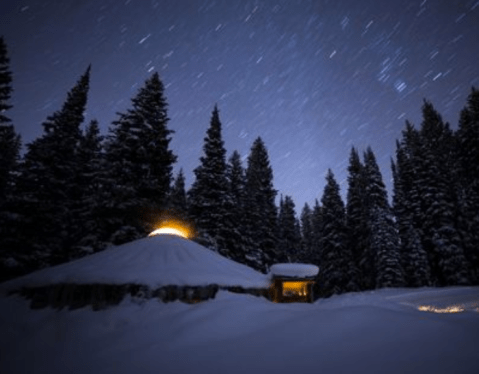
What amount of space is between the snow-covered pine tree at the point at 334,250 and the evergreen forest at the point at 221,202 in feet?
0.35

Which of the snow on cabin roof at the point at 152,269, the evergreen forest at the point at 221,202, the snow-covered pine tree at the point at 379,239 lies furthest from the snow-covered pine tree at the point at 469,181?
the snow on cabin roof at the point at 152,269

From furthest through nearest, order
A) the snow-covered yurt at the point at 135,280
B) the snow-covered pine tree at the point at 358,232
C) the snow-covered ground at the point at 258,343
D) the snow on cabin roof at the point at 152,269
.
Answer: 1. the snow-covered pine tree at the point at 358,232
2. the snow on cabin roof at the point at 152,269
3. the snow-covered yurt at the point at 135,280
4. the snow-covered ground at the point at 258,343

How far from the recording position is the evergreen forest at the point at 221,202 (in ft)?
53.7

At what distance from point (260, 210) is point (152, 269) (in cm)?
2080

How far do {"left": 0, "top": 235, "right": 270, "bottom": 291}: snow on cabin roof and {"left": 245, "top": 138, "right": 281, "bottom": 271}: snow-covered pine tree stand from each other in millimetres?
13564

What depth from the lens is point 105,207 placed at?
1548cm

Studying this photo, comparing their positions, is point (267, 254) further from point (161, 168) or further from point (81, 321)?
point (81, 321)

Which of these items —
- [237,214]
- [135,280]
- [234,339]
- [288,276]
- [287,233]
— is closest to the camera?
[234,339]

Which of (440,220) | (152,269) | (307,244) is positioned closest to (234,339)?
(152,269)

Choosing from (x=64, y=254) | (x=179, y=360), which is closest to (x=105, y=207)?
(x=64, y=254)

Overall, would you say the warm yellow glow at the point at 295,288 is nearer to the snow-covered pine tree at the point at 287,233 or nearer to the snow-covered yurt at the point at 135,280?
the snow-covered yurt at the point at 135,280

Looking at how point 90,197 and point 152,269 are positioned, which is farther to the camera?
point 90,197

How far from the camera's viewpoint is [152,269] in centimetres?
827

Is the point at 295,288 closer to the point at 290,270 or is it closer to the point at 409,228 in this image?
the point at 290,270
